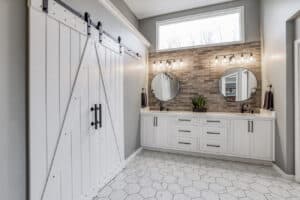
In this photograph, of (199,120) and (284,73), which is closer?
(284,73)

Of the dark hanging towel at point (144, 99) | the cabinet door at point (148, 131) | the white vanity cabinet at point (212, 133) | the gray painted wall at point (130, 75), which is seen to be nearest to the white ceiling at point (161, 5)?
the gray painted wall at point (130, 75)

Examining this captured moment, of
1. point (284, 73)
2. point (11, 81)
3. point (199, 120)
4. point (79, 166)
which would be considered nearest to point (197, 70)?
point (199, 120)

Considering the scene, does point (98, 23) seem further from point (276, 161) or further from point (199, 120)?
point (276, 161)

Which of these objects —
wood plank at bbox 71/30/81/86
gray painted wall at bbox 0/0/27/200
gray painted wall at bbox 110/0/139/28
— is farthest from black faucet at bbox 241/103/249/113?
gray painted wall at bbox 0/0/27/200

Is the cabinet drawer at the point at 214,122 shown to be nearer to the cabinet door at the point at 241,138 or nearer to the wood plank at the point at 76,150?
the cabinet door at the point at 241,138

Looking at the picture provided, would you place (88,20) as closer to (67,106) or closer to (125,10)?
(67,106)

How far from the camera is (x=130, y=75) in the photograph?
3.40 meters

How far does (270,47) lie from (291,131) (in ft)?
5.37

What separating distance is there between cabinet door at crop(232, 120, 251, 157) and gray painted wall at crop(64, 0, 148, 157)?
6.94 feet

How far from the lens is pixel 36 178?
1381 millimetres

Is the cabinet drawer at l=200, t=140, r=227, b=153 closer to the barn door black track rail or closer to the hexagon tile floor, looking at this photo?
the hexagon tile floor

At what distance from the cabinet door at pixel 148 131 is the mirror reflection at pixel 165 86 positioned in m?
0.75

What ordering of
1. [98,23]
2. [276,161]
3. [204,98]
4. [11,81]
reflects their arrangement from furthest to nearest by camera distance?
1. [204,98]
2. [276,161]
3. [98,23]
4. [11,81]

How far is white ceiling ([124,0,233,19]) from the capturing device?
361 centimetres
